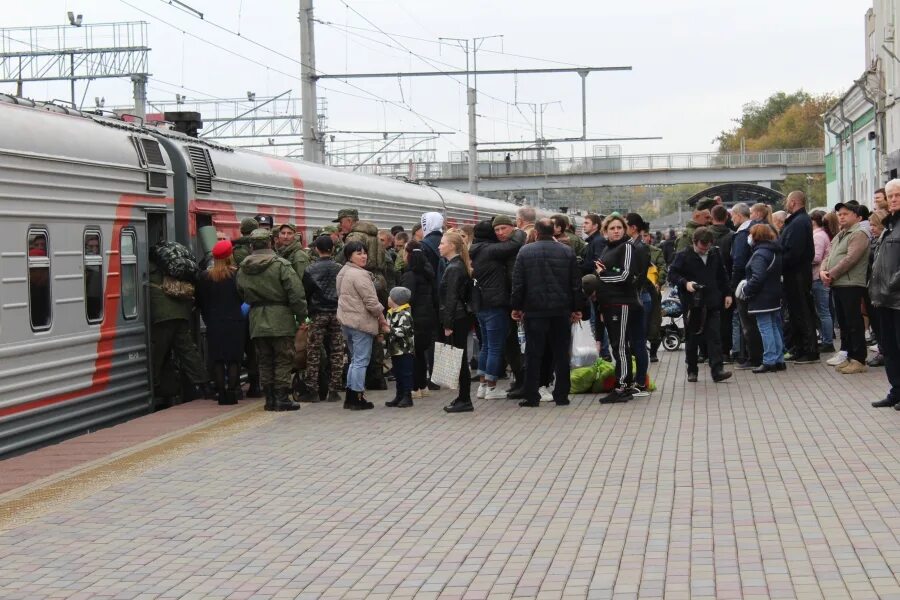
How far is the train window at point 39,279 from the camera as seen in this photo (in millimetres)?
11539

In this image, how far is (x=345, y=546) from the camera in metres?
7.56

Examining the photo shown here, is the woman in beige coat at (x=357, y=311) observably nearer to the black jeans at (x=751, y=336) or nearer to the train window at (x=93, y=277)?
the train window at (x=93, y=277)

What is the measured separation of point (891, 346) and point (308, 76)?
16.1 m

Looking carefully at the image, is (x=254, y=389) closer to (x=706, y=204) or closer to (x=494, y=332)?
(x=494, y=332)

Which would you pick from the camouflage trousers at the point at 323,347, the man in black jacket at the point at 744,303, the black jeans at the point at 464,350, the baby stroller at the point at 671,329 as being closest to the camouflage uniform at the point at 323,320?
the camouflage trousers at the point at 323,347

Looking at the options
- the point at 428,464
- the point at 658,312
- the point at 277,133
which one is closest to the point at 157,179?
the point at 428,464

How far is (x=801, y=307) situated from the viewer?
1667cm

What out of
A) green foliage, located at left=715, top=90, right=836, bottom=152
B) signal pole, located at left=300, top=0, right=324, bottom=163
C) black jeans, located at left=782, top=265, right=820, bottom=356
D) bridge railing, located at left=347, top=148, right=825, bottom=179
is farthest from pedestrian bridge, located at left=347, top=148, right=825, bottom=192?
black jeans, located at left=782, top=265, right=820, bottom=356

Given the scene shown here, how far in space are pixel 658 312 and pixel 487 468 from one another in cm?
821

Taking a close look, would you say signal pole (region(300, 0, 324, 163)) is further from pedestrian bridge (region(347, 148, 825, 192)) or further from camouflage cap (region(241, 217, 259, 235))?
pedestrian bridge (region(347, 148, 825, 192))

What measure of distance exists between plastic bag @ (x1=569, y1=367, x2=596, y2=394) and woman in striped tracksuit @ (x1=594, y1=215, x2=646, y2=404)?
72 cm

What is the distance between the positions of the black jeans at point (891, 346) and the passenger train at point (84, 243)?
23.0ft

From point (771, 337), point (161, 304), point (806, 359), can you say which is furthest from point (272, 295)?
point (806, 359)

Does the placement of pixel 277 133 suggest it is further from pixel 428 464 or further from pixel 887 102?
pixel 428 464
